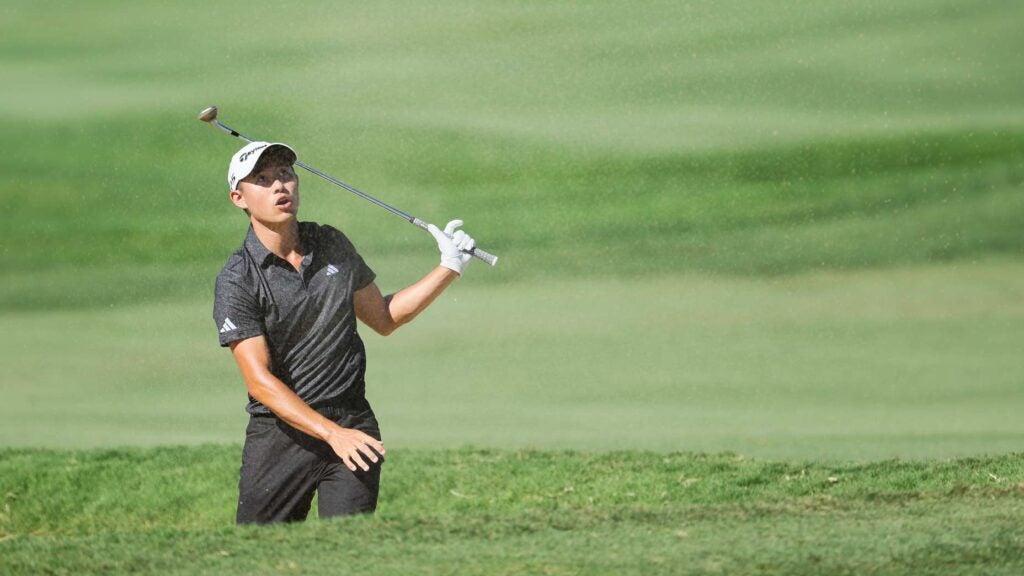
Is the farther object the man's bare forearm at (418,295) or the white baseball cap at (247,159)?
the man's bare forearm at (418,295)

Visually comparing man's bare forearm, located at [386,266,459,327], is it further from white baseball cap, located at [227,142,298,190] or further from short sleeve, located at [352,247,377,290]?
white baseball cap, located at [227,142,298,190]

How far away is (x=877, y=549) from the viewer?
4.21m

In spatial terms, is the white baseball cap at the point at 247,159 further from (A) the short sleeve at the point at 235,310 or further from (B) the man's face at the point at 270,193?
(A) the short sleeve at the point at 235,310

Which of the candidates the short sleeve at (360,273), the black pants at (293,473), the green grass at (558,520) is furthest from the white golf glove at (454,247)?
the green grass at (558,520)

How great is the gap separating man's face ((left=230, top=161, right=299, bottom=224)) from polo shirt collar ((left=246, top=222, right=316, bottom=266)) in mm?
67

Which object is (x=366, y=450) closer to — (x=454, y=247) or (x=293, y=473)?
(x=293, y=473)

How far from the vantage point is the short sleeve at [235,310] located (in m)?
4.68

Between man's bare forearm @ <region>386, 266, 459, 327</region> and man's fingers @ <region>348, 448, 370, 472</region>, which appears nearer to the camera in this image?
man's fingers @ <region>348, 448, 370, 472</region>

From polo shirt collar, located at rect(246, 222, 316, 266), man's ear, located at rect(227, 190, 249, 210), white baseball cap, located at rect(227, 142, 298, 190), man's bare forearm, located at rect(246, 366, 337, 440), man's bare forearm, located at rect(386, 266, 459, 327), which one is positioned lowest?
man's bare forearm, located at rect(246, 366, 337, 440)

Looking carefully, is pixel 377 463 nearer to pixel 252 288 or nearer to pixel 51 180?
pixel 252 288

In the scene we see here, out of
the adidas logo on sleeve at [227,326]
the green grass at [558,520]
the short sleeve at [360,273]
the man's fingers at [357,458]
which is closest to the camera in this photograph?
the green grass at [558,520]

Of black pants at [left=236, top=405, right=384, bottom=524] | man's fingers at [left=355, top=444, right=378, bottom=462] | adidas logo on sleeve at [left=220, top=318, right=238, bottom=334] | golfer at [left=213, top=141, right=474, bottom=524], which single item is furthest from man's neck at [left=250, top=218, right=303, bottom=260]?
man's fingers at [left=355, top=444, right=378, bottom=462]

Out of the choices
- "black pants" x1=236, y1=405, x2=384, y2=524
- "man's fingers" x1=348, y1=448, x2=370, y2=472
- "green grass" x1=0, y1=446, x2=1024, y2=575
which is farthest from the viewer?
"black pants" x1=236, y1=405, x2=384, y2=524

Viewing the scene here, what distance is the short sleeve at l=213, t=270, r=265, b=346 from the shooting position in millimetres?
4680
